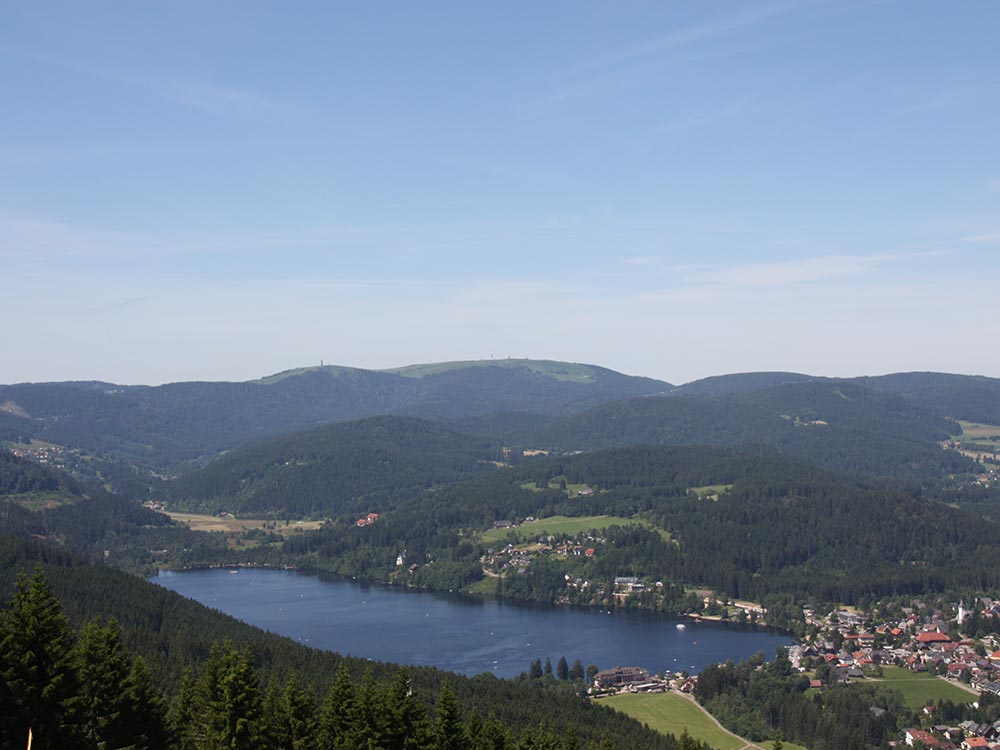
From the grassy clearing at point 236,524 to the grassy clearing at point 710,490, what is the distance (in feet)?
207

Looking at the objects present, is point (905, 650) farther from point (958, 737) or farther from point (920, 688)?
point (958, 737)

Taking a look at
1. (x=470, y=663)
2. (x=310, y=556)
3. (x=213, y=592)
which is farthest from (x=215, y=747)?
(x=310, y=556)

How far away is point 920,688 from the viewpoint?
68.2 metres

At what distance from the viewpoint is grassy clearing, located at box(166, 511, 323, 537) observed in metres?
160

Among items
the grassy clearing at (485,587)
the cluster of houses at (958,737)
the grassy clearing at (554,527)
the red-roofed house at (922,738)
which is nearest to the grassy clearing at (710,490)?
the grassy clearing at (554,527)

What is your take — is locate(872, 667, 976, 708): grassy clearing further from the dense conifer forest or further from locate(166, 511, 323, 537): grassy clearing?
locate(166, 511, 323, 537): grassy clearing

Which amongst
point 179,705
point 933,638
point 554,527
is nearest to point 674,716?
point 933,638

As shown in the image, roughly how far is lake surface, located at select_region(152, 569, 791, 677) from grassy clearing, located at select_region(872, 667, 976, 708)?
35.0 ft

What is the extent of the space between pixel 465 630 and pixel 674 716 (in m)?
32.3

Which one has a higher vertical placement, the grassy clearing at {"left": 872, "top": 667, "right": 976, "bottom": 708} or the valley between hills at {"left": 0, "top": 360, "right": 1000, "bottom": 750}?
the valley between hills at {"left": 0, "top": 360, "right": 1000, "bottom": 750}

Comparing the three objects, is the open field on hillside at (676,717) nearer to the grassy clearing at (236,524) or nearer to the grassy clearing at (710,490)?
the grassy clearing at (710,490)

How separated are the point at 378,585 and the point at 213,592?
68.8 feet

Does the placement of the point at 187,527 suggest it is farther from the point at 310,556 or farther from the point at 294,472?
the point at 294,472

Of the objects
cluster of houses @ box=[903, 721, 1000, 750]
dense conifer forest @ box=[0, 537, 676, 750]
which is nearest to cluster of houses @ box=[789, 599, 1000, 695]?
cluster of houses @ box=[903, 721, 1000, 750]
